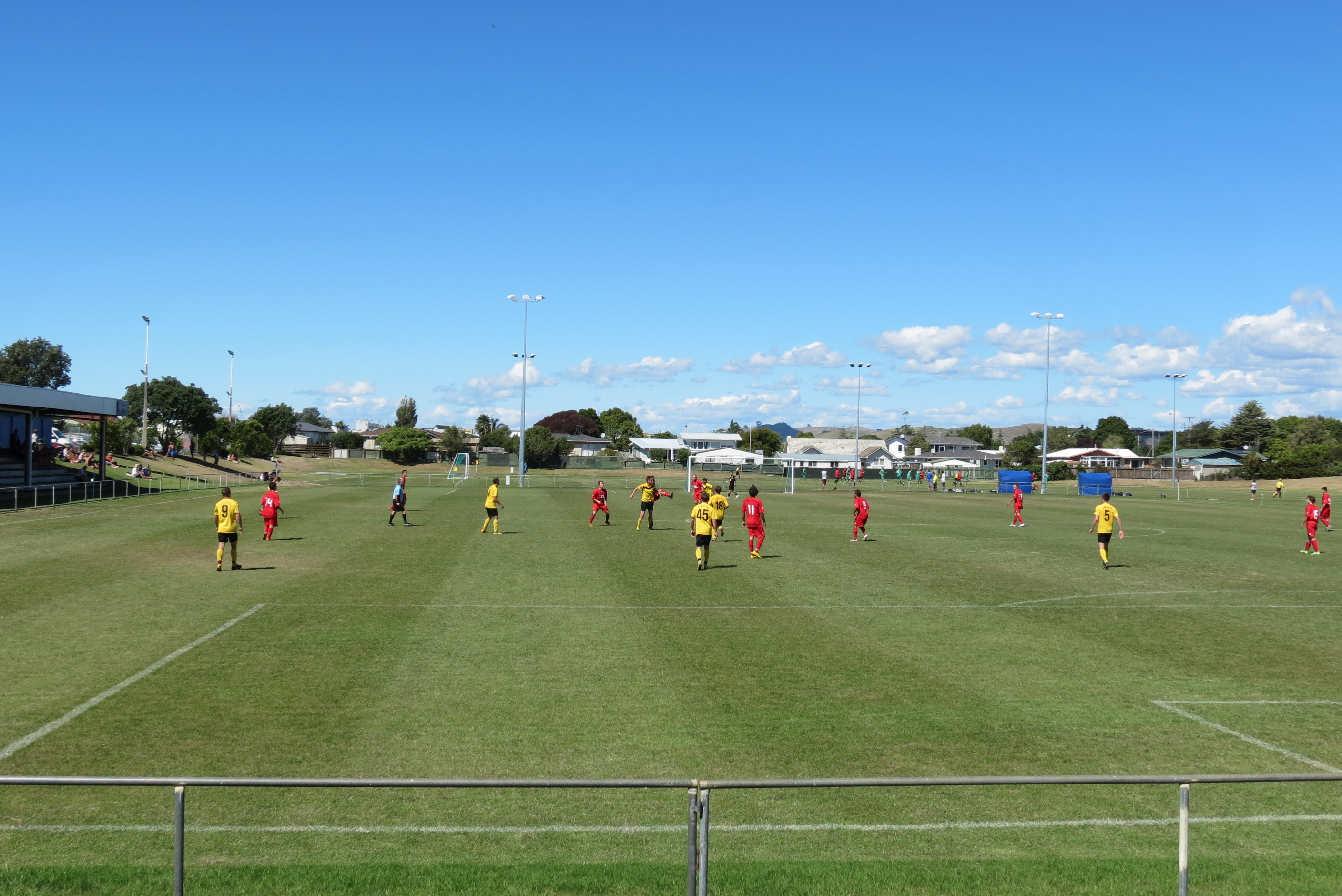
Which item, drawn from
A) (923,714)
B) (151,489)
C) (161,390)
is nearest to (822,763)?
(923,714)

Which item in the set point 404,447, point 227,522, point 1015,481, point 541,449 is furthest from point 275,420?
point 227,522

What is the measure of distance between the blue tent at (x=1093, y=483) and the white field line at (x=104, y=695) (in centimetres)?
6803

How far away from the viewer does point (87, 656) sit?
14.1 m

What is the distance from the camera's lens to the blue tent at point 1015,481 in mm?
74500

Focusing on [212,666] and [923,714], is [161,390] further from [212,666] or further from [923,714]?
[923,714]

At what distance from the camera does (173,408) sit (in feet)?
322

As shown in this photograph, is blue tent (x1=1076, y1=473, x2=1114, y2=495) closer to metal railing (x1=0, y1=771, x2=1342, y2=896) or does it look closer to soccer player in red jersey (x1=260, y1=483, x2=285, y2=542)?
soccer player in red jersey (x1=260, y1=483, x2=285, y2=542)

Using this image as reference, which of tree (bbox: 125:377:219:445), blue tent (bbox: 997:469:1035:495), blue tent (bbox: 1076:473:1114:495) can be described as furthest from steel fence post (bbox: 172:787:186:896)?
tree (bbox: 125:377:219:445)

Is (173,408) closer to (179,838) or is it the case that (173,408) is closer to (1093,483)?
(1093,483)

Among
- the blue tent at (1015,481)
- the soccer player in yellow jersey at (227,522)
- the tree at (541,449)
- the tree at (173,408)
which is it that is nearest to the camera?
the soccer player in yellow jersey at (227,522)

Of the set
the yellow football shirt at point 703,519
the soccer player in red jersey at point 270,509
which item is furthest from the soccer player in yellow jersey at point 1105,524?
the soccer player in red jersey at point 270,509

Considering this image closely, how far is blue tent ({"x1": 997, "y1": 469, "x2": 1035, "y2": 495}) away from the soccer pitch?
50494 mm

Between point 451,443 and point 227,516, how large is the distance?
12764cm

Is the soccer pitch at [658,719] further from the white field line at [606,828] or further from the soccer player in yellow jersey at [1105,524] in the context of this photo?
the soccer player in yellow jersey at [1105,524]
